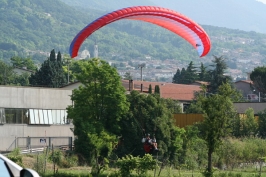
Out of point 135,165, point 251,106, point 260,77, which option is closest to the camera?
point 135,165

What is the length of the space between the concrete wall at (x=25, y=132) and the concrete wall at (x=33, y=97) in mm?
1081

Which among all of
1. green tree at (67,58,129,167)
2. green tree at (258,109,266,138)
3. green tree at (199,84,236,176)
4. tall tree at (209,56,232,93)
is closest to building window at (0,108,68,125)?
green tree at (67,58,129,167)

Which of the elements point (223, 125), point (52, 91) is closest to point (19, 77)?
point (52, 91)

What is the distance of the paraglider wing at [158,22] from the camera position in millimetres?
23109

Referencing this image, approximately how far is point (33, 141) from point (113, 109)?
604cm

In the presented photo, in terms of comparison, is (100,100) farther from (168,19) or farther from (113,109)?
(168,19)

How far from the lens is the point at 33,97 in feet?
111

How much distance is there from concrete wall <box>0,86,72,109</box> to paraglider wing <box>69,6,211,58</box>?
309 inches

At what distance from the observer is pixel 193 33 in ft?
81.1

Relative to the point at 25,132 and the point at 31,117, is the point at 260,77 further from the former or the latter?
the point at 25,132

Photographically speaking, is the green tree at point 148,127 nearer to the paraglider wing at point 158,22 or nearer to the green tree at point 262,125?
the paraglider wing at point 158,22

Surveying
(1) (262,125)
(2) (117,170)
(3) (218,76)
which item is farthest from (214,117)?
(3) (218,76)

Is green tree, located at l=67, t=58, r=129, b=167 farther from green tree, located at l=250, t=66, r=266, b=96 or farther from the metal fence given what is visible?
green tree, located at l=250, t=66, r=266, b=96

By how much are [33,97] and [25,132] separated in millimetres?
1988
